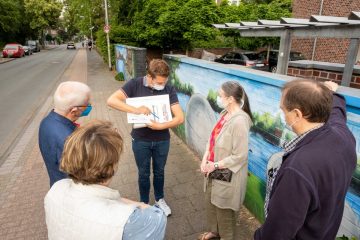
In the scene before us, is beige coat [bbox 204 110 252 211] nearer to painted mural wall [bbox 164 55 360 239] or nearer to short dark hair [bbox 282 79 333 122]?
painted mural wall [bbox 164 55 360 239]

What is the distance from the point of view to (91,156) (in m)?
1.32

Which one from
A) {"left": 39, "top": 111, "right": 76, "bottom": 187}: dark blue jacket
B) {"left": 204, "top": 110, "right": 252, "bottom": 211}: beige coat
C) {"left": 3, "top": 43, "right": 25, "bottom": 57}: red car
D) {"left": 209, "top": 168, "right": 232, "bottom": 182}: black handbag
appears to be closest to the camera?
{"left": 39, "top": 111, "right": 76, "bottom": 187}: dark blue jacket

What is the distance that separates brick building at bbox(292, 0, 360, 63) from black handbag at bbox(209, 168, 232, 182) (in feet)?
51.1

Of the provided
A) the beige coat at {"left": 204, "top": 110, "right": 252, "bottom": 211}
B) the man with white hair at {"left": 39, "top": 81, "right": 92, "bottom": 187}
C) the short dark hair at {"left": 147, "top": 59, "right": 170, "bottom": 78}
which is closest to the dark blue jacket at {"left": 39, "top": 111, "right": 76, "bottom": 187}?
the man with white hair at {"left": 39, "top": 81, "right": 92, "bottom": 187}

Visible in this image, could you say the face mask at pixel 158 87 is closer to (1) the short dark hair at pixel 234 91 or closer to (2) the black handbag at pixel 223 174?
(1) the short dark hair at pixel 234 91

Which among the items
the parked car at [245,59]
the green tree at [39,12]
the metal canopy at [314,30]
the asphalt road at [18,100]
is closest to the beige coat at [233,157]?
the metal canopy at [314,30]

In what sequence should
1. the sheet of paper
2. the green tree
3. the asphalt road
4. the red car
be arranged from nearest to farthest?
1. the sheet of paper
2. the asphalt road
3. the red car
4. the green tree

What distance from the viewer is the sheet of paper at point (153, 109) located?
3.04 meters

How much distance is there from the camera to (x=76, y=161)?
1.33 m

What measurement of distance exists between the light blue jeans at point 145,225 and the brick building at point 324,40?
55.3 ft

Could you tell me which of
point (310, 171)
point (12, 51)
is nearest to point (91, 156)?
point (310, 171)

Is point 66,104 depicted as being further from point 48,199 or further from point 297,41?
point 297,41

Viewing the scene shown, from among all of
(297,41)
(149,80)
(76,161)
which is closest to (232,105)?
(149,80)

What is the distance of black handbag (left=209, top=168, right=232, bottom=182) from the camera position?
8.39ft
